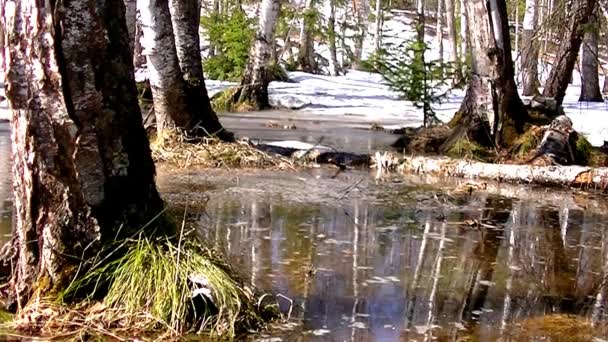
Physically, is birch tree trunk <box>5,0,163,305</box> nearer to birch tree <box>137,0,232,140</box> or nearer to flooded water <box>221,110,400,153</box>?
birch tree <box>137,0,232,140</box>

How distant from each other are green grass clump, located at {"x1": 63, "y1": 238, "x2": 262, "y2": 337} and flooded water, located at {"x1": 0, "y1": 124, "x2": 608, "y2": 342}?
0.21 meters

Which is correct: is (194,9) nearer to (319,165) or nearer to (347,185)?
(319,165)

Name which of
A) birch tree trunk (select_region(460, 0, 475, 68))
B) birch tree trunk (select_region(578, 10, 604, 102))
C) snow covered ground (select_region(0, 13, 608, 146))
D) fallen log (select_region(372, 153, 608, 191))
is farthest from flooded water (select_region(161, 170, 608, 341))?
birch tree trunk (select_region(578, 10, 604, 102))

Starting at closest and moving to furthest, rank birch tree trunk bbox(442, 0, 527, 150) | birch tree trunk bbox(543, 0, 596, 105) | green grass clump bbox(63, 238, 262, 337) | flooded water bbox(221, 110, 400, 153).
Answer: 1. green grass clump bbox(63, 238, 262, 337)
2. birch tree trunk bbox(442, 0, 527, 150)
3. flooded water bbox(221, 110, 400, 153)
4. birch tree trunk bbox(543, 0, 596, 105)

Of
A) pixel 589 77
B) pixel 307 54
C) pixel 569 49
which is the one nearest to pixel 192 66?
pixel 569 49

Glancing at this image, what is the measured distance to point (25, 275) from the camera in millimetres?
3266

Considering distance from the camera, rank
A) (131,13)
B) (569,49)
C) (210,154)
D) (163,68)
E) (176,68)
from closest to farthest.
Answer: (210,154)
(163,68)
(176,68)
(569,49)
(131,13)

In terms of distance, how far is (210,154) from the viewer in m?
8.42

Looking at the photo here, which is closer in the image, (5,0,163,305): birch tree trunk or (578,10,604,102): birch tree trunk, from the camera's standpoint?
(5,0,163,305): birch tree trunk

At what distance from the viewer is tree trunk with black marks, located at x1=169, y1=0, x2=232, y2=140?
29.4 feet

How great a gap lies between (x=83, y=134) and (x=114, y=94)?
0.23 m

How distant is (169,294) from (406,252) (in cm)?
199

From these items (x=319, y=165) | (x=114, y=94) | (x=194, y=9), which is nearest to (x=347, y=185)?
(x=319, y=165)

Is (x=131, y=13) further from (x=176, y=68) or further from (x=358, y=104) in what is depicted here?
(x=358, y=104)
